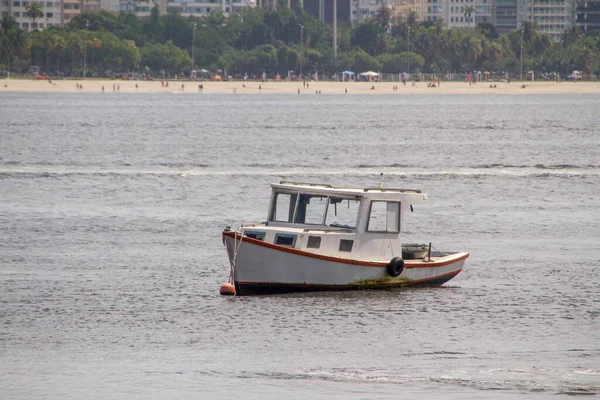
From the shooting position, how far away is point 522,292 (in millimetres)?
39625

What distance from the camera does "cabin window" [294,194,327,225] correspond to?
1480 inches

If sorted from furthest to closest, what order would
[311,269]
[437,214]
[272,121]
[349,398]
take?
[272,121], [437,214], [311,269], [349,398]

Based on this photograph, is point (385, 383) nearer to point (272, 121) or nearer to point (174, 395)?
point (174, 395)

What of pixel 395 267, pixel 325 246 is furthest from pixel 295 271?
pixel 395 267

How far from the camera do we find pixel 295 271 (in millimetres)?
36188

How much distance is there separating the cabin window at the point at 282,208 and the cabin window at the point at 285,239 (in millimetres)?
1966

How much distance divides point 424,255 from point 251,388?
45.3 ft

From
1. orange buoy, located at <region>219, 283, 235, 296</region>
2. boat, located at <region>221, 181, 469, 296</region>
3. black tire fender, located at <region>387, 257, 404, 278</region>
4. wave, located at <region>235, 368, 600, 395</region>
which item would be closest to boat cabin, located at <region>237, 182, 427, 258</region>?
boat, located at <region>221, 181, 469, 296</region>

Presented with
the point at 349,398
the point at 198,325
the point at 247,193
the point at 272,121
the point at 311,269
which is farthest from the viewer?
the point at 272,121

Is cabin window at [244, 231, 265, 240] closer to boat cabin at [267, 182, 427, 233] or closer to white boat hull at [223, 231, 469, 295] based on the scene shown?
white boat hull at [223, 231, 469, 295]

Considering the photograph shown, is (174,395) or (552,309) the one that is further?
(552,309)

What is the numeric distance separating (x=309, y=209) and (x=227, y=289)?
3.78 metres

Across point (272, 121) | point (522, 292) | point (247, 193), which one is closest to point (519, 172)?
point (247, 193)

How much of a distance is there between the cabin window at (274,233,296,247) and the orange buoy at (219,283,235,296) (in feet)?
8.60
